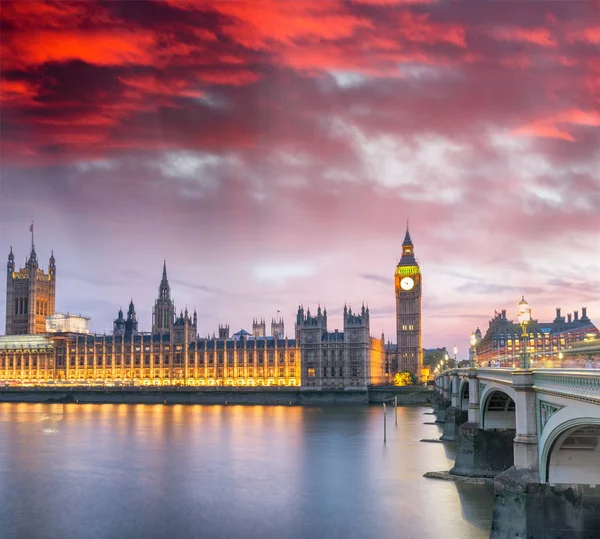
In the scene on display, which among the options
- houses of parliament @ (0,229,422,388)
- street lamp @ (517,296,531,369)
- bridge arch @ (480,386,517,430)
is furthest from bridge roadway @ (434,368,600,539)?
houses of parliament @ (0,229,422,388)

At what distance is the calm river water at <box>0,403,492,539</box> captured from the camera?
38531 mm

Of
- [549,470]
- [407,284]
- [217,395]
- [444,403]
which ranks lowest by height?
[217,395]

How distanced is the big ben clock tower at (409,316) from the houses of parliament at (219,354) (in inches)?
9.9

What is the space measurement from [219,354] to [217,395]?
2358 cm

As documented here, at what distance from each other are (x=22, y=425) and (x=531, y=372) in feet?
268

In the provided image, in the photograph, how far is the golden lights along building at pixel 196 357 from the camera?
159 meters

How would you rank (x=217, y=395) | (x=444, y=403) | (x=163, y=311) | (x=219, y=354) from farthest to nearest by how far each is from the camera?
(x=163, y=311), (x=219, y=354), (x=217, y=395), (x=444, y=403)

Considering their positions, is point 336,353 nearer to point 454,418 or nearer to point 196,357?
point 196,357

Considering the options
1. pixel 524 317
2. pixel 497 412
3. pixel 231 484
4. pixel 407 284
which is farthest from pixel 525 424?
pixel 407 284

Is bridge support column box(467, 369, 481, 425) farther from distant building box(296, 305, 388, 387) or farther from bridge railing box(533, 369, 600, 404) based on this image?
distant building box(296, 305, 388, 387)

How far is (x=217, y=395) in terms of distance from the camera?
14350 cm

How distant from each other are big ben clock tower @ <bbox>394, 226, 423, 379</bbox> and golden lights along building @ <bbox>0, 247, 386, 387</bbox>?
636 cm

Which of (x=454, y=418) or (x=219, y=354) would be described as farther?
(x=219, y=354)

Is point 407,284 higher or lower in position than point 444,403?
higher
